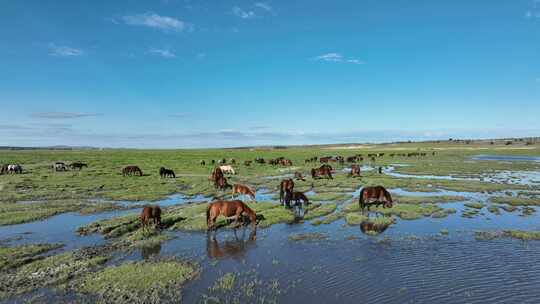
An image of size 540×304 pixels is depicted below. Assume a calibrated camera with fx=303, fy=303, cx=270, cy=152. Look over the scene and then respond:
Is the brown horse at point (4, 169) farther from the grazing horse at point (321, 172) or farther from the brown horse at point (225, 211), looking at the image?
the brown horse at point (225, 211)

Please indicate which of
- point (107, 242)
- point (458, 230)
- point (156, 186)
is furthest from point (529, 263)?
point (156, 186)

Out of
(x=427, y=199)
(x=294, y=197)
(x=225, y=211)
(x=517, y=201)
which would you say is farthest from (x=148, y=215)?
(x=517, y=201)

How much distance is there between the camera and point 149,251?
10.5m

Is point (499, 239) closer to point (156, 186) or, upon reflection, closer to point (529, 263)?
point (529, 263)

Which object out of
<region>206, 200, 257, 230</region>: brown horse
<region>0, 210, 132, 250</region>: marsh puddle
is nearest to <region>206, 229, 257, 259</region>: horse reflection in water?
<region>206, 200, 257, 230</region>: brown horse

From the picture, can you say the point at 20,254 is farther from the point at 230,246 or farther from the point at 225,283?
the point at 225,283

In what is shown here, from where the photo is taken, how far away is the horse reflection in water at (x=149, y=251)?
1004 centimetres

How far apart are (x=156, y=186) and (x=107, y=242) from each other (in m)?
15.3

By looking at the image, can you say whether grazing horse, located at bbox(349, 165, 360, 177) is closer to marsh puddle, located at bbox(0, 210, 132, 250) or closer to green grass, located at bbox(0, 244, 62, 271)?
marsh puddle, located at bbox(0, 210, 132, 250)

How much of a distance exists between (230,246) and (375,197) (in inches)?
348

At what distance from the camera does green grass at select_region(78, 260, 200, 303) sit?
7.38 metres

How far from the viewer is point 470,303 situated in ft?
23.2

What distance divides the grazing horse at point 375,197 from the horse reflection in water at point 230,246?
6.81 metres

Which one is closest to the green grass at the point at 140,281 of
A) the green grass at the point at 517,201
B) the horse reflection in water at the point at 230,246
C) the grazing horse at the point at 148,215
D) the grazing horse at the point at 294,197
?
the horse reflection in water at the point at 230,246
